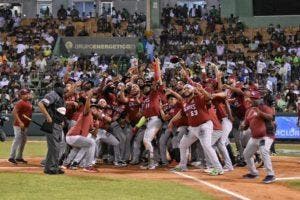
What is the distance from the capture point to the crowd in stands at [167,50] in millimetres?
30203

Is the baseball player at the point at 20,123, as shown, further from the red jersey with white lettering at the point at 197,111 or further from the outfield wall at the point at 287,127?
the outfield wall at the point at 287,127

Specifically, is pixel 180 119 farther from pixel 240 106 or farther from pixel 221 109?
pixel 240 106

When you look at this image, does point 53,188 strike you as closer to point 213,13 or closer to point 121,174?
point 121,174

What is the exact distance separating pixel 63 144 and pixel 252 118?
4804 millimetres

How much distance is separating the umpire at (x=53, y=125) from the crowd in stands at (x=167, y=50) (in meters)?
13.9

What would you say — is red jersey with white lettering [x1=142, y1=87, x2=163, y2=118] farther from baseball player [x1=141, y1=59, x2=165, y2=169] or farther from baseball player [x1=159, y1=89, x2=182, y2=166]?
baseball player [x1=159, y1=89, x2=182, y2=166]

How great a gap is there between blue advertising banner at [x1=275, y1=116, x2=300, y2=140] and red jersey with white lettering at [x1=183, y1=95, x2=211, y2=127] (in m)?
13.3

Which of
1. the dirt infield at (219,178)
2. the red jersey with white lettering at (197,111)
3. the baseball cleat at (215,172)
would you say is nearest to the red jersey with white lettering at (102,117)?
the dirt infield at (219,178)

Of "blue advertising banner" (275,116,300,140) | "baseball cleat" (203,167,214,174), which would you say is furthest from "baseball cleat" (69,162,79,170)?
"blue advertising banner" (275,116,300,140)

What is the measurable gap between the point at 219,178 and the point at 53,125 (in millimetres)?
3800

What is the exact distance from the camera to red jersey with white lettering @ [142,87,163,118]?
14.9 meters

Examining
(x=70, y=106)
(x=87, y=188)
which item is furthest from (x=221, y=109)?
(x=87, y=188)

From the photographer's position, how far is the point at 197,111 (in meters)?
13.7

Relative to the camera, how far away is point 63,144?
1488 centimetres
